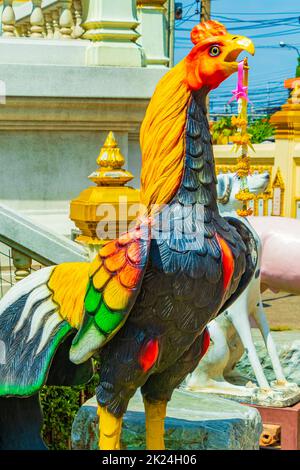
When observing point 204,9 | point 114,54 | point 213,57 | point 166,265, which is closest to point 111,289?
point 166,265

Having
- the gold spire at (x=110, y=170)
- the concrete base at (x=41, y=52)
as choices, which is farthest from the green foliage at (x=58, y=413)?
the concrete base at (x=41, y=52)

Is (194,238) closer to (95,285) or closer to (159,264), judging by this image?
(159,264)

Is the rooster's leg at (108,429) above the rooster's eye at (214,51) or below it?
below

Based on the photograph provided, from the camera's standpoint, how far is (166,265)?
9.62 feet

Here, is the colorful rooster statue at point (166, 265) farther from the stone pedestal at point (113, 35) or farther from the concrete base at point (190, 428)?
the stone pedestal at point (113, 35)

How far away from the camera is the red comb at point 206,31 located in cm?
301

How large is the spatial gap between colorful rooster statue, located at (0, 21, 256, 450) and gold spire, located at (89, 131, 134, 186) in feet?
4.05

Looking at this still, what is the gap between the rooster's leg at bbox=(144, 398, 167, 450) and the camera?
3.29 meters

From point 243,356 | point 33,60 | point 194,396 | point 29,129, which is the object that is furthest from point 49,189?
point 194,396

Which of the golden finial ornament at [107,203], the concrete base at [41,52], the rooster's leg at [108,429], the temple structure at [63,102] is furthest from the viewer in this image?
the concrete base at [41,52]

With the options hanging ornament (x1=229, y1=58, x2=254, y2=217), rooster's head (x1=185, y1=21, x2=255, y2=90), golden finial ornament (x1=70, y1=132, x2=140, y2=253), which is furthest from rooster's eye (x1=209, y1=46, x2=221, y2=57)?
golden finial ornament (x1=70, y1=132, x2=140, y2=253)

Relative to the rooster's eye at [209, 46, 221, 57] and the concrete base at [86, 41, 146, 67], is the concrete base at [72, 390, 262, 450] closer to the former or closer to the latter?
the rooster's eye at [209, 46, 221, 57]

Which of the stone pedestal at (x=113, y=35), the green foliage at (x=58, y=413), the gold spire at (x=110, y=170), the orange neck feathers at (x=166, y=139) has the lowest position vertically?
the green foliage at (x=58, y=413)
